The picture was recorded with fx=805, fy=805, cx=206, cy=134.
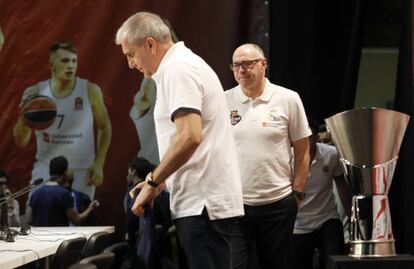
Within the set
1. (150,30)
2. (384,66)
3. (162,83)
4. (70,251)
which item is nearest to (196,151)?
(162,83)

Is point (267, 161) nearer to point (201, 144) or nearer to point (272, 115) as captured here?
point (272, 115)

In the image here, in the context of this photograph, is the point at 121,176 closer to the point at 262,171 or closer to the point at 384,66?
the point at 262,171

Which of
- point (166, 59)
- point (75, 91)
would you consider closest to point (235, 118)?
point (166, 59)

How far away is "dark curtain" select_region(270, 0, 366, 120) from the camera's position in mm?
5973

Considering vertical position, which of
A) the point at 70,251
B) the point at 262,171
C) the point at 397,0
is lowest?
the point at 70,251

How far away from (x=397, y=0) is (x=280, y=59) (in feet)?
4.28

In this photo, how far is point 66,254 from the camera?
379 cm

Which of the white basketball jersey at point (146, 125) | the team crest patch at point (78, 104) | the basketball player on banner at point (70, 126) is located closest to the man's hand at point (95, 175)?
the basketball player on banner at point (70, 126)

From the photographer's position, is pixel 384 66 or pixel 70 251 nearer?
pixel 70 251

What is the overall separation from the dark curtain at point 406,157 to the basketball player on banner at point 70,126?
2173 mm

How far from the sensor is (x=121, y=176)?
6.11 m

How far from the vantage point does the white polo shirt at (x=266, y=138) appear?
4.05 meters

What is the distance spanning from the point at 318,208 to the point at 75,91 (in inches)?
82.2

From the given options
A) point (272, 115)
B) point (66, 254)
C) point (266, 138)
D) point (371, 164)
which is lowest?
point (66, 254)
